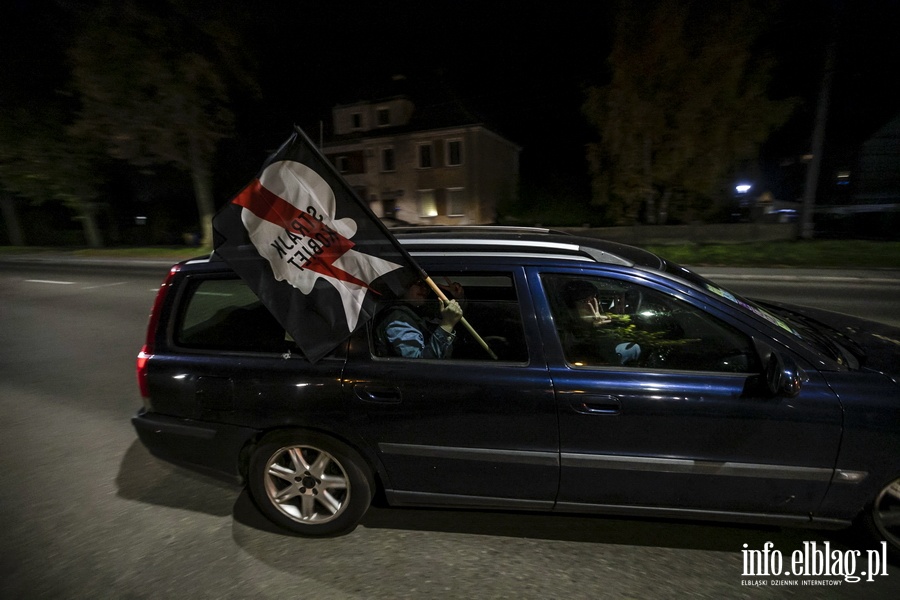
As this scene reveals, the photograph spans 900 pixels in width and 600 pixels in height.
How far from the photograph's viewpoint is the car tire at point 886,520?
2484mm

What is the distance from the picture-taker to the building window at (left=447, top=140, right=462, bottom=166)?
3120cm

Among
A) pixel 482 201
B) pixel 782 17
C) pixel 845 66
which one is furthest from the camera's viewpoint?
pixel 482 201

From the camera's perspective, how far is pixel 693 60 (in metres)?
16.5

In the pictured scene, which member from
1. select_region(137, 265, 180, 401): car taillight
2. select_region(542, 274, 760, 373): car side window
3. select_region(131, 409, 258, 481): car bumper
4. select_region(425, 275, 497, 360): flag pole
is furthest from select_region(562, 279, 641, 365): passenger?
select_region(137, 265, 180, 401): car taillight

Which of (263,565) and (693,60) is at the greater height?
(693,60)

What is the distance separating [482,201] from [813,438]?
30251 millimetres

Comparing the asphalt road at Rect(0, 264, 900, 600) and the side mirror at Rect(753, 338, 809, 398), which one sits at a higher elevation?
the side mirror at Rect(753, 338, 809, 398)

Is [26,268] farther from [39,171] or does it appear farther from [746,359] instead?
[746,359]

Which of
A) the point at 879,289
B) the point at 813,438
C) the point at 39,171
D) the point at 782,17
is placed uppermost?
the point at 782,17

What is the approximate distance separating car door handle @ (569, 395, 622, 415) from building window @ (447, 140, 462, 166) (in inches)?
1181

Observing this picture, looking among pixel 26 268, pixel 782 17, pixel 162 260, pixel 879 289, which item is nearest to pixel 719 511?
pixel 879 289

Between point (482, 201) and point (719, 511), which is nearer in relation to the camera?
point (719, 511)

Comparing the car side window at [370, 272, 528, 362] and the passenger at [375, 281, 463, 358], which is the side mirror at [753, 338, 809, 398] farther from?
the passenger at [375, 281, 463, 358]

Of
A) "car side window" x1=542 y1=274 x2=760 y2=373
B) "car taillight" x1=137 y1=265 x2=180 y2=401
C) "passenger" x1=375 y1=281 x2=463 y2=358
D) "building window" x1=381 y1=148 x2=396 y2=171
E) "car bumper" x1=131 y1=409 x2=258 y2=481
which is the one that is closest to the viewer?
"car side window" x1=542 y1=274 x2=760 y2=373
